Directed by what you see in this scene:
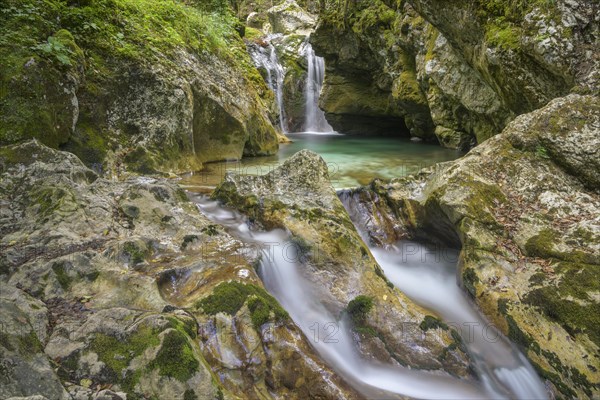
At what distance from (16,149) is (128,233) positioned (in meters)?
1.79

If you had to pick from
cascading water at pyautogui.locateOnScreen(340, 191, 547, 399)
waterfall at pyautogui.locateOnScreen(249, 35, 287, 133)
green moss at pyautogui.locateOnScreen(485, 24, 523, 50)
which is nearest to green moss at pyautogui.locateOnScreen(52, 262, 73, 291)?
cascading water at pyautogui.locateOnScreen(340, 191, 547, 399)

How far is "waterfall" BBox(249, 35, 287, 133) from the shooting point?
63.1 feet

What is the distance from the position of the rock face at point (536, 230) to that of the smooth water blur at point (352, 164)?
250cm

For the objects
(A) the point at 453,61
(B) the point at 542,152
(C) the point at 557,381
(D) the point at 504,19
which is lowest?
(C) the point at 557,381

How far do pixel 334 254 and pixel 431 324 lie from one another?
123 cm

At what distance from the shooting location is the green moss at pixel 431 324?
3.66m

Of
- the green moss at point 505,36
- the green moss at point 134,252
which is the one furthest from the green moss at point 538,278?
the green moss at point 505,36

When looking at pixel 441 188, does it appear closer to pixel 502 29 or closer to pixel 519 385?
pixel 519 385

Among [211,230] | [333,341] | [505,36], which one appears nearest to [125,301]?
[211,230]

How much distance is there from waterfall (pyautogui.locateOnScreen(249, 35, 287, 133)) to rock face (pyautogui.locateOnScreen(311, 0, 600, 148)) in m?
2.51

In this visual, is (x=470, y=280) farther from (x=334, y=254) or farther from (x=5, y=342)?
(x=5, y=342)

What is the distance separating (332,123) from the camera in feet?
62.7

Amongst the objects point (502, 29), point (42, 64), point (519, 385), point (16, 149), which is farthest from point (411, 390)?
point (502, 29)

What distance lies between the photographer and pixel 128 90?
22.0ft
